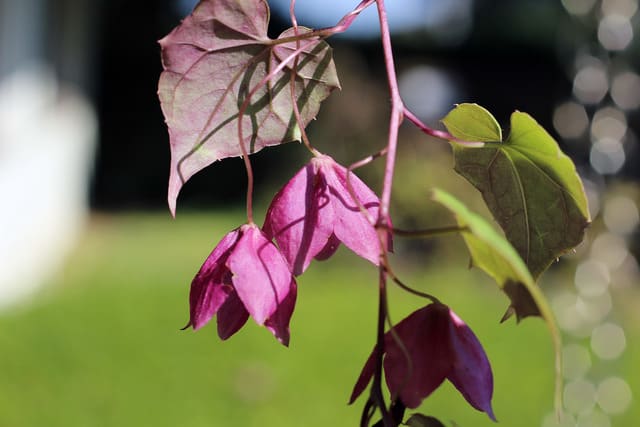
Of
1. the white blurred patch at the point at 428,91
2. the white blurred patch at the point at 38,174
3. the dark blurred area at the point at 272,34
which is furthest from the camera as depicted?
the white blurred patch at the point at 428,91

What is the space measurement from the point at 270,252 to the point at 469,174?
130 mm

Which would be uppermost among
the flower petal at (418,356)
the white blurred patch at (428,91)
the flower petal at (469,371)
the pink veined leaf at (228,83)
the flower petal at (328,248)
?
the pink veined leaf at (228,83)

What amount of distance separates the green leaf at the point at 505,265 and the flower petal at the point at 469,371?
27mm

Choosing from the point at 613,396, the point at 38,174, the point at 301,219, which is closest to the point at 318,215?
the point at 301,219

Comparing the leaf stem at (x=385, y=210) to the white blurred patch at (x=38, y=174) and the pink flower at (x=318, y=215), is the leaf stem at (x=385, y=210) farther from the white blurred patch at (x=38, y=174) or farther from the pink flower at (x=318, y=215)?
the white blurred patch at (x=38, y=174)

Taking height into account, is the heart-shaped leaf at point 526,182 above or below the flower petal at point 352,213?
below

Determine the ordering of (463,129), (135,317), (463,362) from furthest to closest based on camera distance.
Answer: (135,317), (463,129), (463,362)

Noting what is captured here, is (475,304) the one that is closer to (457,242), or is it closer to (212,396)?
(457,242)

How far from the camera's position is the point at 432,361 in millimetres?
409

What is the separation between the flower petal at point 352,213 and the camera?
0.44 meters

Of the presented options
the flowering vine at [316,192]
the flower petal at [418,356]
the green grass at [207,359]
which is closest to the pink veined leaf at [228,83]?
the flowering vine at [316,192]

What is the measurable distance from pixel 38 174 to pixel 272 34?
99.5 inches

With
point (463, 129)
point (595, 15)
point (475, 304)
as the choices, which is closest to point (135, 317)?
point (475, 304)

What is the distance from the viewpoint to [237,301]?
0.47 m
